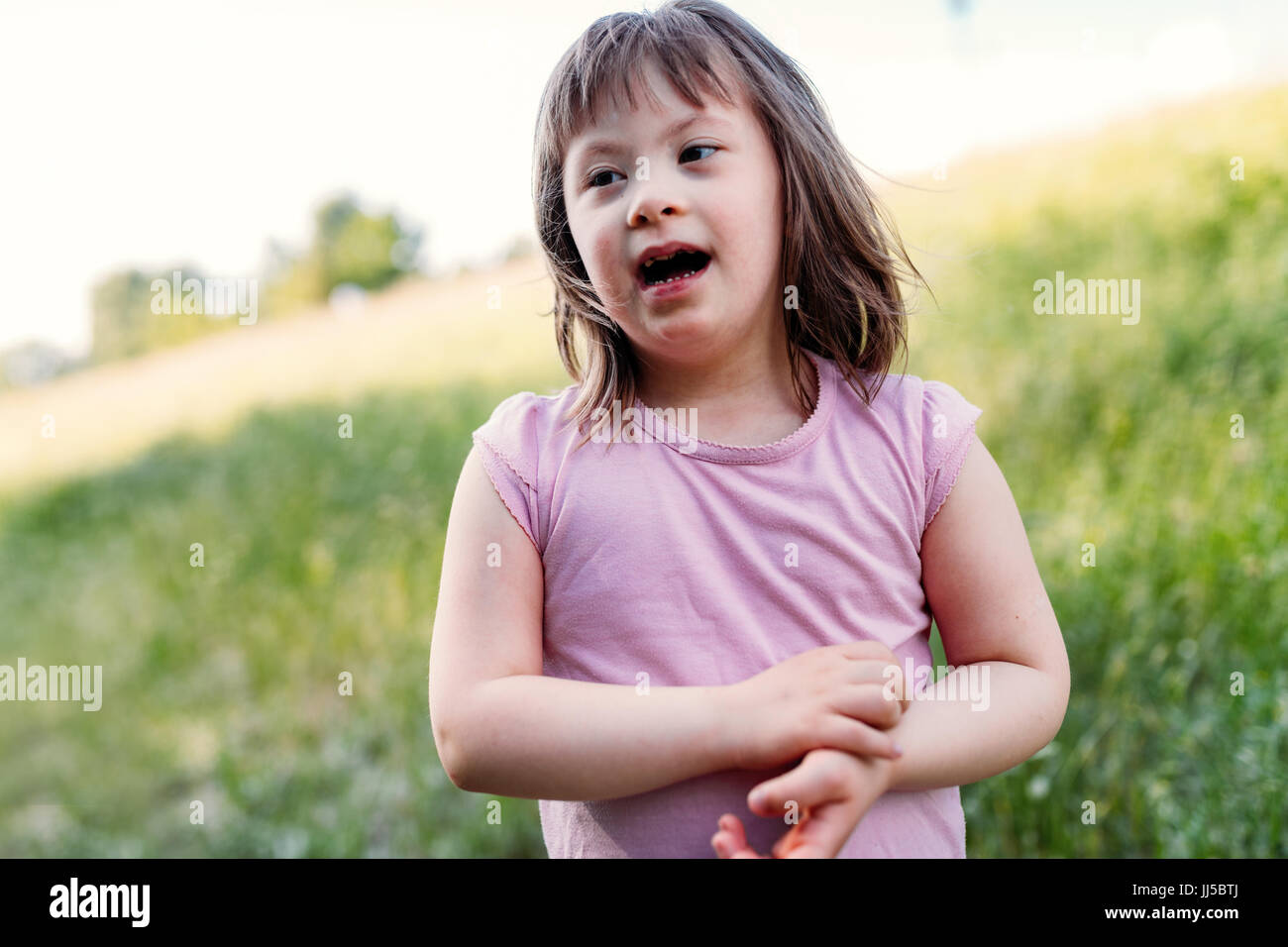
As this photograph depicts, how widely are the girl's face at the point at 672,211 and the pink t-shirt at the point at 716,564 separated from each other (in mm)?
150

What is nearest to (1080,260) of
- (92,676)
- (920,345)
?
(920,345)

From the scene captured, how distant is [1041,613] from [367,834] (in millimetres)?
2327

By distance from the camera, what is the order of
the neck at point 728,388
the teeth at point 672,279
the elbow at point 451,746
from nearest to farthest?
the elbow at point 451,746, the teeth at point 672,279, the neck at point 728,388

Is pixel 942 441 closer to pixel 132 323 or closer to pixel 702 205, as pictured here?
pixel 702 205

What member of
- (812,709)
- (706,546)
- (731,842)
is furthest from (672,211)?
(731,842)

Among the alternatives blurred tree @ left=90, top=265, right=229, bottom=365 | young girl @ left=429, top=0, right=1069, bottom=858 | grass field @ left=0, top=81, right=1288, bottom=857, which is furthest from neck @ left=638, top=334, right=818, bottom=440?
blurred tree @ left=90, top=265, right=229, bottom=365

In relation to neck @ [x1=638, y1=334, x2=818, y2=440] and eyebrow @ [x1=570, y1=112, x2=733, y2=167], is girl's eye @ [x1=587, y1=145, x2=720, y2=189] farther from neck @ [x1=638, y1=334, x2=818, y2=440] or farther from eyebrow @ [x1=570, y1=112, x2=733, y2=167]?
neck @ [x1=638, y1=334, x2=818, y2=440]

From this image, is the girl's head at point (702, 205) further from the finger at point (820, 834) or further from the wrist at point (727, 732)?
the finger at point (820, 834)

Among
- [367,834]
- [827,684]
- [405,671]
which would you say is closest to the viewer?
[827,684]

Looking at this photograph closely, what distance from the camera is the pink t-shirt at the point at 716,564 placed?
126cm

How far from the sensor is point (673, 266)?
134 centimetres

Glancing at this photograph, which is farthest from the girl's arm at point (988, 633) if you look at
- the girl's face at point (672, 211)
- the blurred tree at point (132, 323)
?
the blurred tree at point (132, 323)
